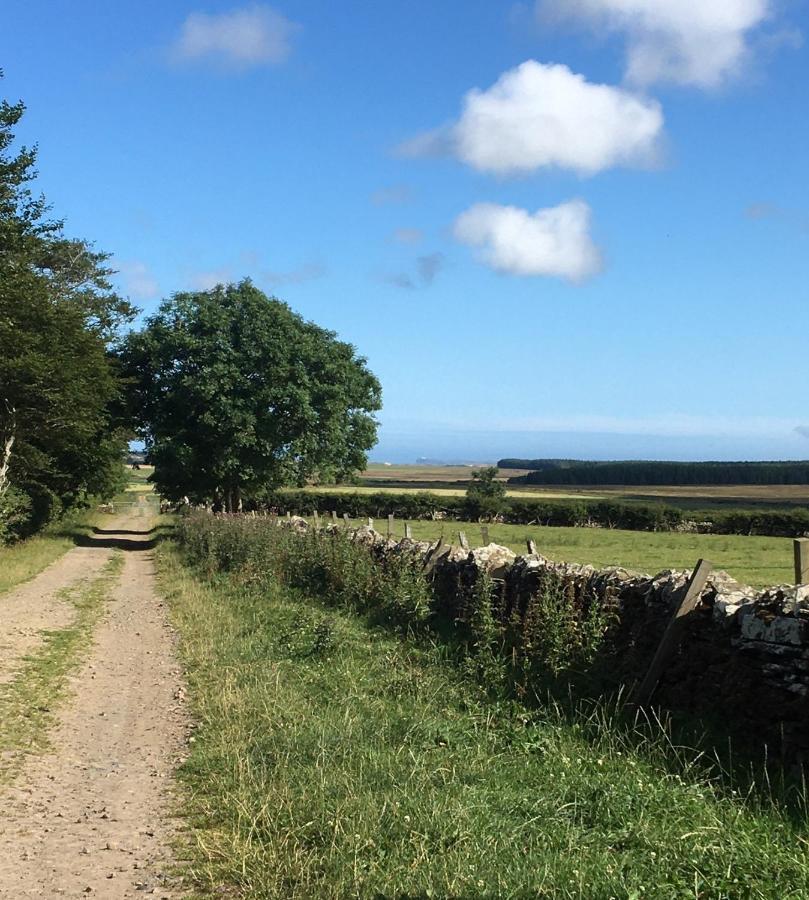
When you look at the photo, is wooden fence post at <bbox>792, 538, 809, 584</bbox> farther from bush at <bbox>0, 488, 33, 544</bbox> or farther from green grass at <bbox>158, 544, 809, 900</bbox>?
bush at <bbox>0, 488, 33, 544</bbox>

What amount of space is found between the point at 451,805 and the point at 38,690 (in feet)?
21.8

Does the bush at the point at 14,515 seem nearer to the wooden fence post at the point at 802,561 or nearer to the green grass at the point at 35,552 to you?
the green grass at the point at 35,552

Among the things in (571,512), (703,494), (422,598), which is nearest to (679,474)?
(703,494)

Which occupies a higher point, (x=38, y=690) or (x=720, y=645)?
(x=720, y=645)

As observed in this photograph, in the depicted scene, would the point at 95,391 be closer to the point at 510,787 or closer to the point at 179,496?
the point at 179,496

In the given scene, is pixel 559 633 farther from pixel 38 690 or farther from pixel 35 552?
pixel 35 552

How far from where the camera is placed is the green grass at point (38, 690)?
823cm

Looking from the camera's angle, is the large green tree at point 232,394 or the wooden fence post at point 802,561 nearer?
the wooden fence post at point 802,561

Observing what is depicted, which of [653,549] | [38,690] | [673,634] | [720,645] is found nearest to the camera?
[720,645]

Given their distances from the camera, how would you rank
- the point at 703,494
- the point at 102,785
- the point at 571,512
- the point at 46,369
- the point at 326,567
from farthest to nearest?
the point at 703,494
the point at 571,512
the point at 46,369
the point at 326,567
the point at 102,785

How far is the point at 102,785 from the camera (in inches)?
286

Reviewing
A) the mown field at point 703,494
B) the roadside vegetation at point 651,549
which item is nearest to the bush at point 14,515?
the roadside vegetation at point 651,549

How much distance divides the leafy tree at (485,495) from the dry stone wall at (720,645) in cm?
6143

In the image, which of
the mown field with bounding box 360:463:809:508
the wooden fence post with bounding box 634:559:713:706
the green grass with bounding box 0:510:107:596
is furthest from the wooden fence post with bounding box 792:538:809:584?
the mown field with bounding box 360:463:809:508
